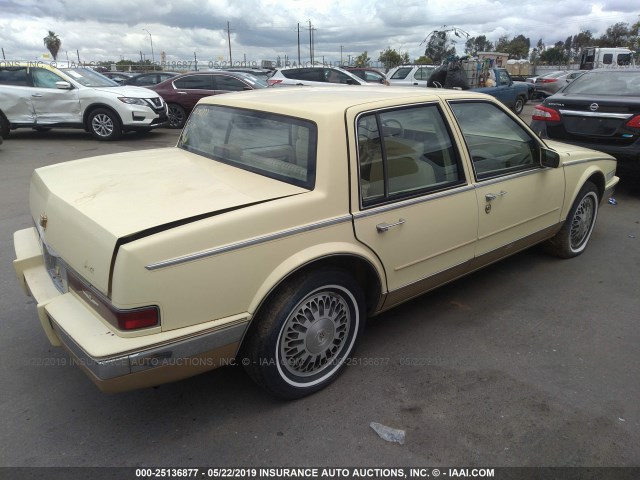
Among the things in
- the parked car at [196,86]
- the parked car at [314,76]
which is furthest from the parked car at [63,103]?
the parked car at [314,76]

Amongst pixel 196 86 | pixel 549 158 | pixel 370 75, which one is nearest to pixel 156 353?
pixel 549 158

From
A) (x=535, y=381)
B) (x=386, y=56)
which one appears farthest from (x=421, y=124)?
(x=386, y=56)

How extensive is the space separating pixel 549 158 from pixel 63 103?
412 inches

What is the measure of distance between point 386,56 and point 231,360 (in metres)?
53.7

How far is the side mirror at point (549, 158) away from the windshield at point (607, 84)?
3.80 meters

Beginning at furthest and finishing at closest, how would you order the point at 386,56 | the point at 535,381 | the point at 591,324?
the point at 386,56 → the point at 591,324 → the point at 535,381

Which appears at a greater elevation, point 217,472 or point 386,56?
point 386,56

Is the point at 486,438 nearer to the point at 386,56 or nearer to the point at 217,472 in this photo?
the point at 217,472

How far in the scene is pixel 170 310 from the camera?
2094mm

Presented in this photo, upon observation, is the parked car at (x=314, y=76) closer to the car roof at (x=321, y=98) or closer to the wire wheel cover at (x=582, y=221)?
the wire wheel cover at (x=582, y=221)

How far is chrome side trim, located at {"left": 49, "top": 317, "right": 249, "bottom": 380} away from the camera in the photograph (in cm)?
204

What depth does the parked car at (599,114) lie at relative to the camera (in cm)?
622

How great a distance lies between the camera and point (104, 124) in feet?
35.9

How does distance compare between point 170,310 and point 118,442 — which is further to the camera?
point 118,442
